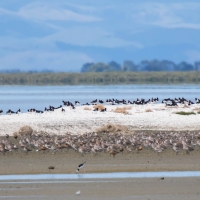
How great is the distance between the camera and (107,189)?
12.2 metres

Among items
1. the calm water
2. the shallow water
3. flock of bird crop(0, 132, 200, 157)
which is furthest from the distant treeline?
the shallow water

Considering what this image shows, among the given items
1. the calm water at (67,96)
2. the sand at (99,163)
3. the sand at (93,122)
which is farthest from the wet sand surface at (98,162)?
the calm water at (67,96)

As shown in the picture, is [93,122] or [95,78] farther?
[95,78]

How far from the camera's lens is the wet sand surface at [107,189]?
1145 cm

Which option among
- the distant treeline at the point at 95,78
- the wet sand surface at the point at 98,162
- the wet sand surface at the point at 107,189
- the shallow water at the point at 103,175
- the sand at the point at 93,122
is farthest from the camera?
the distant treeline at the point at 95,78

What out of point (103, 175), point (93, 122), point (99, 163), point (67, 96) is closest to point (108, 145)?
point (99, 163)

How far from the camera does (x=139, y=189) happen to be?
39.8ft

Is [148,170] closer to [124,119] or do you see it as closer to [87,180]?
[87,180]

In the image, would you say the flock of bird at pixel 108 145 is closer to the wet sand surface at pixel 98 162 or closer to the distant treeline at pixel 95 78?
the wet sand surface at pixel 98 162

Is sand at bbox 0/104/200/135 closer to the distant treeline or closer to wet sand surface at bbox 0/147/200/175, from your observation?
wet sand surface at bbox 0/147/200/175

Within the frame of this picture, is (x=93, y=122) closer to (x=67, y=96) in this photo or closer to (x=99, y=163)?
(x=99, y=163)

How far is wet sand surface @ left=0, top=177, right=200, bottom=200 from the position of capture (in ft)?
37.6

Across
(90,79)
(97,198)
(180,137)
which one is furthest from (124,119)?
(90,79)

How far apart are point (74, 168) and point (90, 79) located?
104026 millimetres
